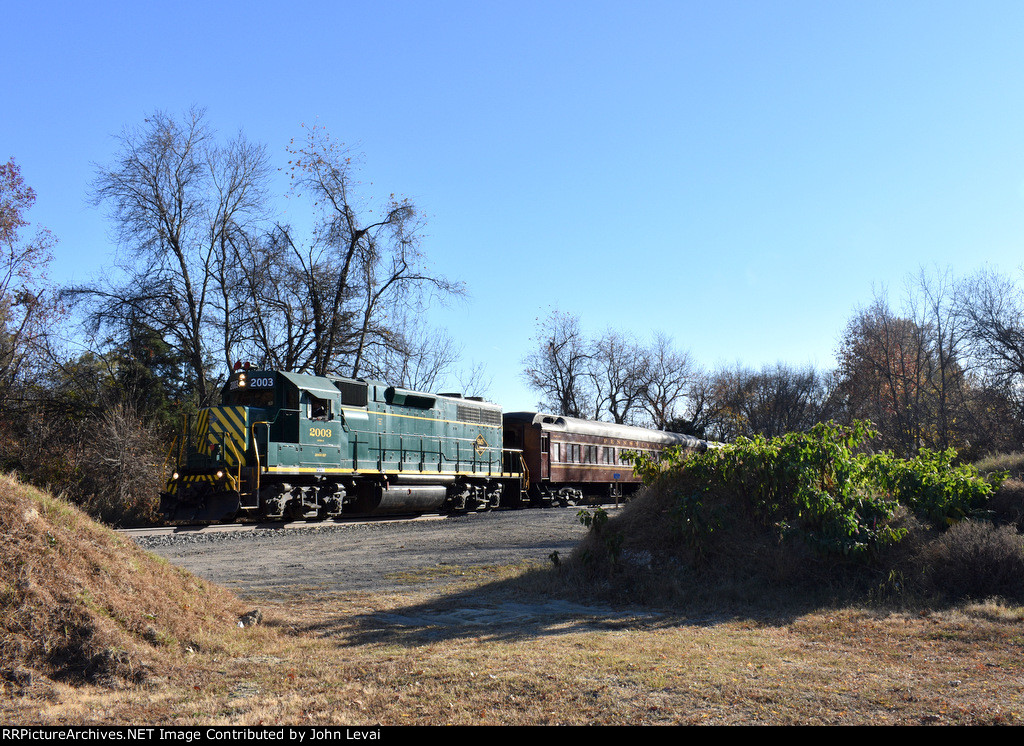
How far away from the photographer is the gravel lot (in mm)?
10797

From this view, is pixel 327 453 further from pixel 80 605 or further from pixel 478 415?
pixel 80 605

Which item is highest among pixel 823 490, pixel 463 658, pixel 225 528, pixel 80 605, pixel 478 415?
pixel 478 415

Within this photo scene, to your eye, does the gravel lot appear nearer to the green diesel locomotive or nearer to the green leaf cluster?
the green diesel locomotive

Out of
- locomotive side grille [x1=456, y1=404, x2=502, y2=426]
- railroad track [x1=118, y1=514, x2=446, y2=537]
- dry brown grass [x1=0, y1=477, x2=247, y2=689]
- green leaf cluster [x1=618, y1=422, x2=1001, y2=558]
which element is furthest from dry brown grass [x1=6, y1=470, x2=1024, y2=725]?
locomotive side grille [x1=456, y1=404, x2=502, y2=426]

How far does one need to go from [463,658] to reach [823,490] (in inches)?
235

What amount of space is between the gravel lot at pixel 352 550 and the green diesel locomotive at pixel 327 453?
4.15 ft

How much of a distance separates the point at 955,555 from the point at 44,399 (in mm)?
32278

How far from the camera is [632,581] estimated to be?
31.3 feet

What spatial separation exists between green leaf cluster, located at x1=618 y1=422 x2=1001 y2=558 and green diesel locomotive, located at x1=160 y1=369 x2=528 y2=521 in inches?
439

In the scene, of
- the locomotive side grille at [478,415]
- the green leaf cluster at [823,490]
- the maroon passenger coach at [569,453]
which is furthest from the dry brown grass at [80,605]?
the maroon passenger coach at [569,453]

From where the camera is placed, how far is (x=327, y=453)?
1967cm

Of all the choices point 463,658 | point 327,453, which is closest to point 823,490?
point 463,658

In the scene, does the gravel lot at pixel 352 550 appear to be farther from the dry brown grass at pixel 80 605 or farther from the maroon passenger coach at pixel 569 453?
the maroon passenger coach at pixel 569 453
